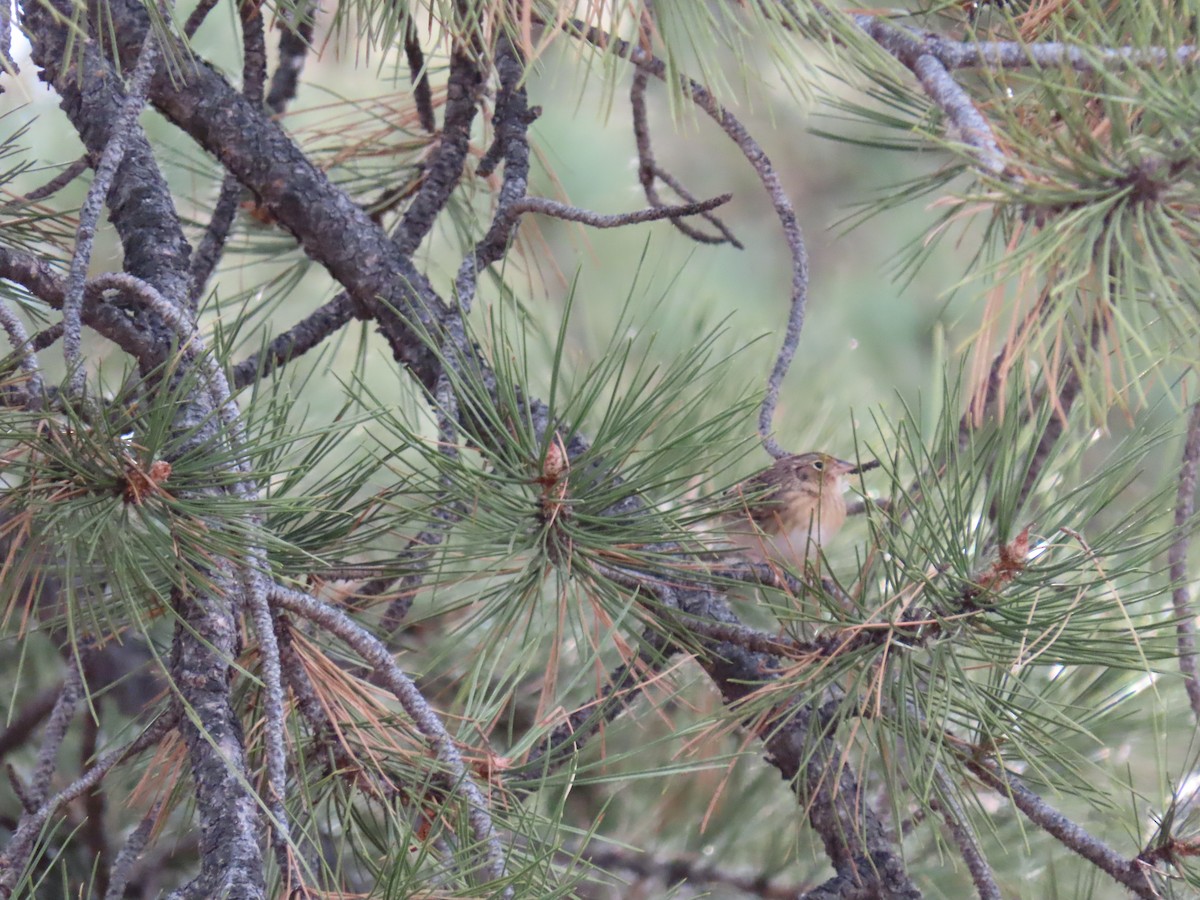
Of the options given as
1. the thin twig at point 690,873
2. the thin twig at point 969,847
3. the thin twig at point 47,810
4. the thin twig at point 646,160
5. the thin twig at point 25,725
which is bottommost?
the thin twig at point 25,725

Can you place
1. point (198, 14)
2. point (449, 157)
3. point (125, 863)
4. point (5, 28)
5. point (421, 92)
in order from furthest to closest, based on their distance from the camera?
point (421, 92), point (449, 157), point (198, 14), point (125, 863), point (5, 28)

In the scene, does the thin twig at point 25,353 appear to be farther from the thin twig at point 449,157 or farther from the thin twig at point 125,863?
the thin twig at point 449,157

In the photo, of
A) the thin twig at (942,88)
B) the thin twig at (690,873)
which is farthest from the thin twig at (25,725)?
the thin twig at (942,88)

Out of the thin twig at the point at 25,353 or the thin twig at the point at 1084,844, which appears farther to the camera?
the thin twig at the point at 1084,844

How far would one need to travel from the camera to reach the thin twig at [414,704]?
65cm

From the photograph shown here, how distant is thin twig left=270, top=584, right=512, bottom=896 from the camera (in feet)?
2.12

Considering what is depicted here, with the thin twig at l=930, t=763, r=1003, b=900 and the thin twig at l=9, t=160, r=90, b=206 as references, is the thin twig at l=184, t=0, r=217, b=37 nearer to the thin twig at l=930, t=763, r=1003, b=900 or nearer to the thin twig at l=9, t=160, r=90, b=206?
the thin twig at l=9, t=160, r=90, b=206

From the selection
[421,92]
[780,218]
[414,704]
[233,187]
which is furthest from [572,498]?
[421,92]

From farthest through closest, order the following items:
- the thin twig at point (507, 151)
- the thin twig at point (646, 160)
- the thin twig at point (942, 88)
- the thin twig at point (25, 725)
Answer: the thin twig at point (25, 725) < the thin twig at point (646, 160) < the thin twig at point (507, 151) < the thin twig at point (942, 88)

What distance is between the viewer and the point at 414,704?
0.68 meters

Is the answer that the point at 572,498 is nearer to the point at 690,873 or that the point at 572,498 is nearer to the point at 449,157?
the point at 449,157

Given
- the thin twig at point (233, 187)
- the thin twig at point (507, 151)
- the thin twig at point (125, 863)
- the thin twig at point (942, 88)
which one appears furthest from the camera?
the thin twig at point (233, 187)

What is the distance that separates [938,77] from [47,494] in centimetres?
55

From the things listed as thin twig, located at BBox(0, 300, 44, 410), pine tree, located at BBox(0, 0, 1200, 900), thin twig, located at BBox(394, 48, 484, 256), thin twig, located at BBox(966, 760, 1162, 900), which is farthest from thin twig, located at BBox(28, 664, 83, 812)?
thin twig, located at BBox(966, 760, 1162, 900)
